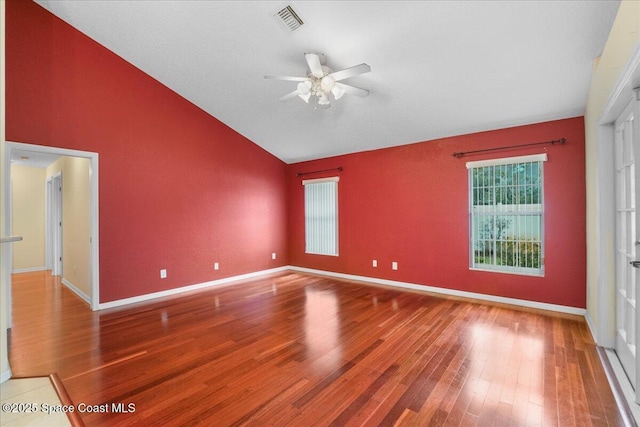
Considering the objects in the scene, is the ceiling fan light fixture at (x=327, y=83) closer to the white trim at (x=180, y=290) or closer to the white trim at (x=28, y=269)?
the white trim at (x=180, y=290)

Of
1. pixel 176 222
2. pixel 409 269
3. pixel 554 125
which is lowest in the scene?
pixel 409 269

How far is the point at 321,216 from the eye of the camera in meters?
5.86

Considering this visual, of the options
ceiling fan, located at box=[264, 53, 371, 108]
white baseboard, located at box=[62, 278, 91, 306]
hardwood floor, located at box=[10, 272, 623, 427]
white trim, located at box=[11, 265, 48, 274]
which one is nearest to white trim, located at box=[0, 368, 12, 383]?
hardwood floor, located at box=[10, 272, 623, 427]

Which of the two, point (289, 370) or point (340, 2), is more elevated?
Answer: point (340, 2)

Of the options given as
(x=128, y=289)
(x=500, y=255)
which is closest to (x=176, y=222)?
(x=128, y=289)

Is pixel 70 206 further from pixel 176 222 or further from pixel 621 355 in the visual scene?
pixel 621 355

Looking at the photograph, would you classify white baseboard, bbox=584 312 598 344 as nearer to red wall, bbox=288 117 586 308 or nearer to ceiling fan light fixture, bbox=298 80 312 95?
red wall, bbox=288 117 586 308

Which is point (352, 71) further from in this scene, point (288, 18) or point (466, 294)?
point (466, 294)

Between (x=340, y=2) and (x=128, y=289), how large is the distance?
4.28 m

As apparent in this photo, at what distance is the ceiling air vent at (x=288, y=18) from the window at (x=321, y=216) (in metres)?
3.00

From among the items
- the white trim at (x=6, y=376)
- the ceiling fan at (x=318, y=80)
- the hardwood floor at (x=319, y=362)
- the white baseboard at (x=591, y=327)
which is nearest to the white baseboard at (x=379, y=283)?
the white baseboard at (x=591, y=327)

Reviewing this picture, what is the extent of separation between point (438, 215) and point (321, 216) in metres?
2.31

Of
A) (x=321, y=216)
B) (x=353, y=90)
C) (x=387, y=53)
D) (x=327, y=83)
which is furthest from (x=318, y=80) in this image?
(x=321, y=216)

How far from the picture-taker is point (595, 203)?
2.69m
